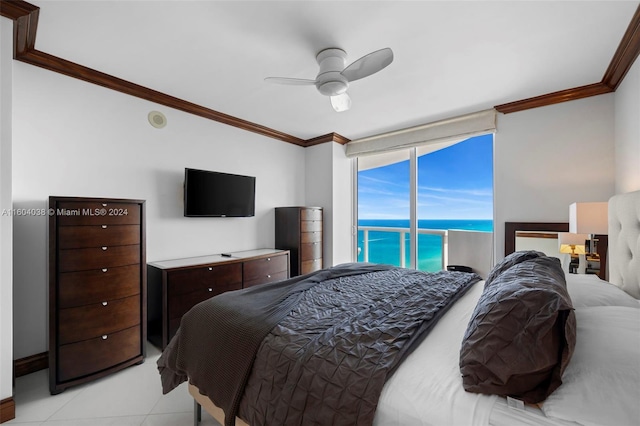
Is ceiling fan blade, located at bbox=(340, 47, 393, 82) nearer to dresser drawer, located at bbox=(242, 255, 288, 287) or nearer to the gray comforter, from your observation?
the gray comforter

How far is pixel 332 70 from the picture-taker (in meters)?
2.14

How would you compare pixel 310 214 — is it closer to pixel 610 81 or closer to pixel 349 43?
pixel 349 43

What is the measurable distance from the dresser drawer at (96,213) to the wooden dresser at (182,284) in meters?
0.58

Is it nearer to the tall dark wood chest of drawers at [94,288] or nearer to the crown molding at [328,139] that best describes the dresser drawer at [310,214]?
the crown molding at [328,139]

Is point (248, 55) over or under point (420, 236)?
over

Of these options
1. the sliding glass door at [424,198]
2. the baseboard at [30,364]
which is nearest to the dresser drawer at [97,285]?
the baseboard at [30,364]

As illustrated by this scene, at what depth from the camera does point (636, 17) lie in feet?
5.81

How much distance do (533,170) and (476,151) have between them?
35.0 inches

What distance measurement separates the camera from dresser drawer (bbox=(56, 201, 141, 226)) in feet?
6.58

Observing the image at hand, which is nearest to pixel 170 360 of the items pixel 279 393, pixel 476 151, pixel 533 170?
pixel 279 393

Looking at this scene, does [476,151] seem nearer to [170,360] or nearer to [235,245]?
[235,245]

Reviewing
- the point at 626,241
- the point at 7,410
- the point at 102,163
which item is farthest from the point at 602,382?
the point at 102,163

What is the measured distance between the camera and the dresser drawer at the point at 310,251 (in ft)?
13.3

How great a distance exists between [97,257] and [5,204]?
632mm
